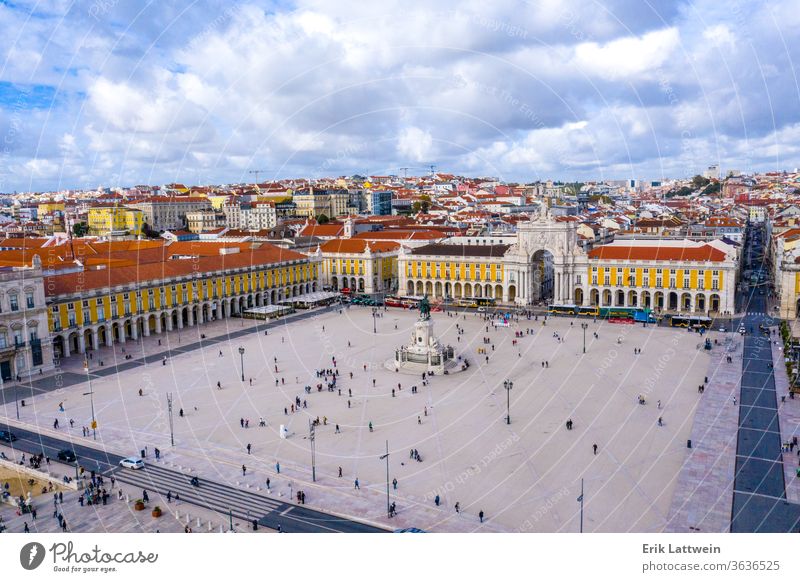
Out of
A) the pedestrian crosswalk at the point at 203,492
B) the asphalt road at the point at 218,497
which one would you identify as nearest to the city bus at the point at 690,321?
the asphalt road at the point at 218,497

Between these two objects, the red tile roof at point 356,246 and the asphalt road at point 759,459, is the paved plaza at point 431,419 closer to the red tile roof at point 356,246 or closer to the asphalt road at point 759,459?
the asphalt road at point 759,459

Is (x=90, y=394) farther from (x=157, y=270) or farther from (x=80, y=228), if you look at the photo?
→ (x=80, y=228)

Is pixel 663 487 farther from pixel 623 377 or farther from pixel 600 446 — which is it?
pixel 623 377

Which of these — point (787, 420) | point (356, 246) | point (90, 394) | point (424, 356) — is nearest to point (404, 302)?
point (356, 246)

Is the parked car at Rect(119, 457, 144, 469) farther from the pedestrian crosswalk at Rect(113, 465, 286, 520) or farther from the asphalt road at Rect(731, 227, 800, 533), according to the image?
the asphalt road at Rect(731, 227, 800, 533)
